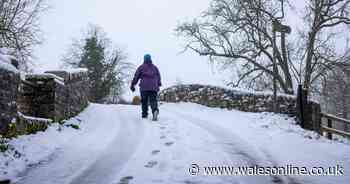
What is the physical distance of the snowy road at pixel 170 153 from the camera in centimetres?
452

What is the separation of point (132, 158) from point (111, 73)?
30.7 metres

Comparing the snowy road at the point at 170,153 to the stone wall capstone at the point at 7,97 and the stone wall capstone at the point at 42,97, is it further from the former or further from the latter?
the stone wall capstone at the point at 7,97

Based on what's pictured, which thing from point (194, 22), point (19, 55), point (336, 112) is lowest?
point (336, 112)

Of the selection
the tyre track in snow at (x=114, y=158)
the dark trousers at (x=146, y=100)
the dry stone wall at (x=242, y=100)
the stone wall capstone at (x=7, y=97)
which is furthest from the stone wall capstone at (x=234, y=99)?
the stone wall capstone at (x=7, y=97)

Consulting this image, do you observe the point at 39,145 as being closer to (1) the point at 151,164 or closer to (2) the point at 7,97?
(2) the point at 7,97

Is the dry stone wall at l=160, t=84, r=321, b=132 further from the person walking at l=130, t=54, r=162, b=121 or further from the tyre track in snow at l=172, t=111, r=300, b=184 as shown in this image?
the person walking at l=130, t=54, r=162, b=121

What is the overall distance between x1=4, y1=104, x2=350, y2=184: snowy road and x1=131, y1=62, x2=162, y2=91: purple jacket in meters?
1.29

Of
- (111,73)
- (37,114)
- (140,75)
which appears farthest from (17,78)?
(111,73)

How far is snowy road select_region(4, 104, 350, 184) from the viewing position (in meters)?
4.52

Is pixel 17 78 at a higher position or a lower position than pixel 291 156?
higher

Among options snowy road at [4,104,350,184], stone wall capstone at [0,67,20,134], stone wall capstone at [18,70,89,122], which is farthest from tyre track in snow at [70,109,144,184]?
stone wall capstone at [0,67,20,134]

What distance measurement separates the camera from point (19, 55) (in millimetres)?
20000

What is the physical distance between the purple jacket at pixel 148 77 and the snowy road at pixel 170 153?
4.23 feet

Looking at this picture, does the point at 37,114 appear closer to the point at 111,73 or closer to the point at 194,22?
the point at 194,22
